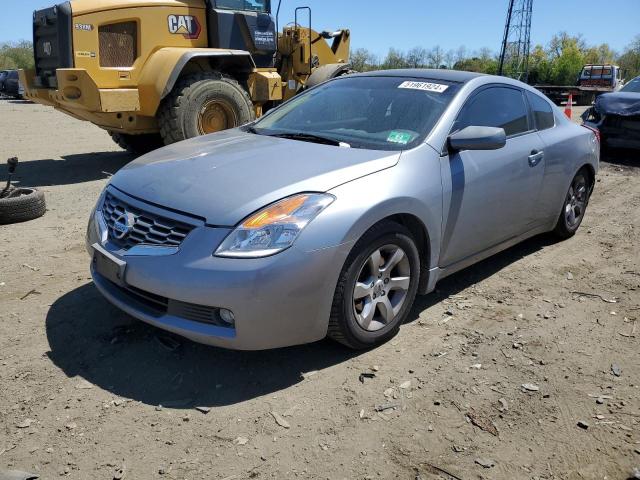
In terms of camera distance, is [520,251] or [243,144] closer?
[243,144]

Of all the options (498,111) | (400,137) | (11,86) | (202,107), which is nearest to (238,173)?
(400,137)

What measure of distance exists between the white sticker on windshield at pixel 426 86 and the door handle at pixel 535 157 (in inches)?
37.0

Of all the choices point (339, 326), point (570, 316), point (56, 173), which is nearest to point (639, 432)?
point (570, 316)

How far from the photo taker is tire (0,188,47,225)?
5.58 metres

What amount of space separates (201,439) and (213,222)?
1.03 m

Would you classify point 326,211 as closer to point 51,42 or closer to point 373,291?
point 373,291

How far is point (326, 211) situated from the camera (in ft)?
9.48

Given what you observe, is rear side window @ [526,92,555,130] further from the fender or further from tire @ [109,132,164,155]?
tire @ [109,132,164,155]

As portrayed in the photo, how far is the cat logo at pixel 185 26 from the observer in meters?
8.19

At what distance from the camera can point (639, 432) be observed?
105 inches

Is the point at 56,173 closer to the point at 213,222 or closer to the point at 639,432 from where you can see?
the point at 213,222

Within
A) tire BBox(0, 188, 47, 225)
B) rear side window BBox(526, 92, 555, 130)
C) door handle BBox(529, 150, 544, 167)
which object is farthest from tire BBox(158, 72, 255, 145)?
door handle BBox(529, 150, 544, 167)

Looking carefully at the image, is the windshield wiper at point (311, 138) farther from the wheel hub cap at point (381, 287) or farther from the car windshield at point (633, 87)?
the car windshield at point (633, 87)

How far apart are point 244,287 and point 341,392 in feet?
2.58
